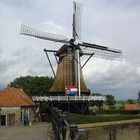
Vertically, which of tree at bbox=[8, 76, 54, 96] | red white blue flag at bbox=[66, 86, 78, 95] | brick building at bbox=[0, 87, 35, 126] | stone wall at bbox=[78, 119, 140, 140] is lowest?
stone wall at bbox=[78, 119, 140, 140]

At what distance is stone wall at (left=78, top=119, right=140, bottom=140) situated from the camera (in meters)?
31.3

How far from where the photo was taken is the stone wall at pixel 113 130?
3132 centimetres

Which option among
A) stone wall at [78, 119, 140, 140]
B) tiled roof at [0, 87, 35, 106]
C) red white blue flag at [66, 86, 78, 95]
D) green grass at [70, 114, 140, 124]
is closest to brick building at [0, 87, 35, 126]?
tiled roof at [0, 87, 35, 106]

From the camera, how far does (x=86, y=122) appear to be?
3159 cm

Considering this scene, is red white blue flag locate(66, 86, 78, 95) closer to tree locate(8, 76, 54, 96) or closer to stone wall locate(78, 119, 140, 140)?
stone wall locate(78, 119, 140, 140)

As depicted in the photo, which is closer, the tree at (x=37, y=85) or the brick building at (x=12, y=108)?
the brick building at (x=12, y=108)

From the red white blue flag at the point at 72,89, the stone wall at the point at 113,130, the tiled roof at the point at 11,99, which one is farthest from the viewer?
the red white blue flag at the point at 72,89

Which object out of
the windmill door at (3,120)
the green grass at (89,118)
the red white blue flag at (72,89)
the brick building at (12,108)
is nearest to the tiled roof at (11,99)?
the brick building at (12,108)

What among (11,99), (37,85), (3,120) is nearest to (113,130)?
(3,120)

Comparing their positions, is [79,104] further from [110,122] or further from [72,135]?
[72,135]

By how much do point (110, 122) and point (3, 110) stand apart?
568 inches

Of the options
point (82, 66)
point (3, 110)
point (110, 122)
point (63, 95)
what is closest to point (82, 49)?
point (82, 66)

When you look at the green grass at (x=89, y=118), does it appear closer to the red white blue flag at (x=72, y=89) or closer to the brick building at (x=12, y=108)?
the red white blue flag at (x=72, y=89)

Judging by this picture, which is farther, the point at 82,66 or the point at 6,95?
the point at 82,66
